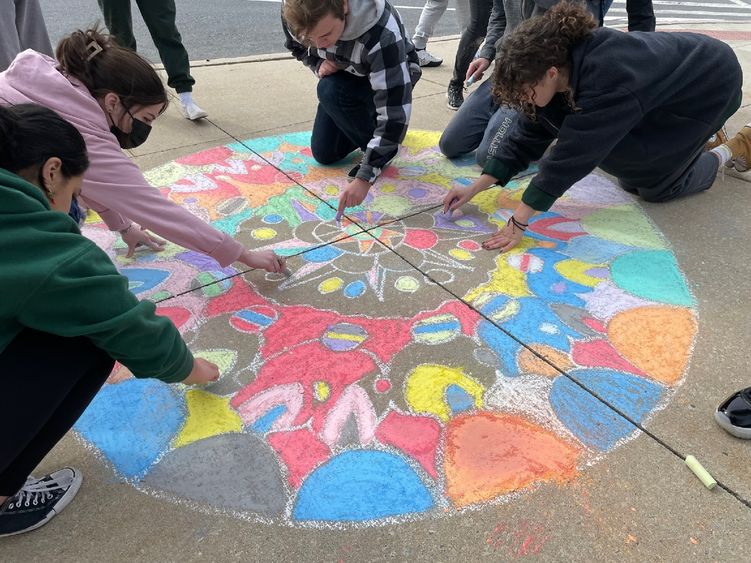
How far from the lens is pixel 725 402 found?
5.16 feet

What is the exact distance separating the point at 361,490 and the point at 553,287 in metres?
1.19

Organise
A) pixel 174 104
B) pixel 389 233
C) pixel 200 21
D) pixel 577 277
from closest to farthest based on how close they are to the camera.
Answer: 1. pixel 577 277
2. pixel 389 233
3. pixel 174 104
4. pixel 200 21

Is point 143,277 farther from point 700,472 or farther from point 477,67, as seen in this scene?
point 477,67

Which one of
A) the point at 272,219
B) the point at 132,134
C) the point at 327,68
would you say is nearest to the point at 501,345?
the point at 272,219

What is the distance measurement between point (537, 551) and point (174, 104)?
13.1ft

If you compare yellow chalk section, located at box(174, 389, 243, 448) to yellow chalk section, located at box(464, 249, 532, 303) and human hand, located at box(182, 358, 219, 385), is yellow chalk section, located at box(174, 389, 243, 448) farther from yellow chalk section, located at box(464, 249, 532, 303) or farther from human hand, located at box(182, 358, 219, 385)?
yellow chalk section, located at box(464, 249, 532, 303)

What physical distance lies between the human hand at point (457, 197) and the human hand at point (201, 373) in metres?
1.43

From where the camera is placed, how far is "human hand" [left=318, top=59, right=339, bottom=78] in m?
2.94

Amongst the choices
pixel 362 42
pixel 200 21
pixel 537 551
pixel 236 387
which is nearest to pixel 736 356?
pixel 537 551

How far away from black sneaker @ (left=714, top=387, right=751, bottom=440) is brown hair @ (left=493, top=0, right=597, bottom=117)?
1244mm

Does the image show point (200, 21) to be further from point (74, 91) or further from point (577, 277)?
point (577, 277)

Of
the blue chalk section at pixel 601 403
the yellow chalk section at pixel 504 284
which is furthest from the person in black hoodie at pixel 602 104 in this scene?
the blue chalk section at pixel 601 403

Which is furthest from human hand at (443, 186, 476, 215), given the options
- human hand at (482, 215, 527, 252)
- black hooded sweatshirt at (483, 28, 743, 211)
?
human hand at (482, 215, 527, 252)

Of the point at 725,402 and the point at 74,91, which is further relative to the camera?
the point at 74,91
